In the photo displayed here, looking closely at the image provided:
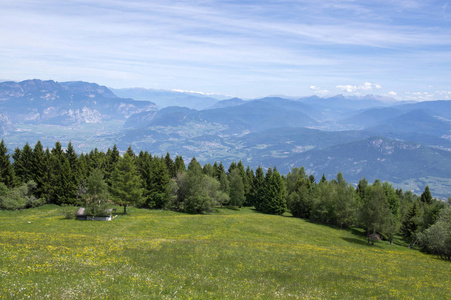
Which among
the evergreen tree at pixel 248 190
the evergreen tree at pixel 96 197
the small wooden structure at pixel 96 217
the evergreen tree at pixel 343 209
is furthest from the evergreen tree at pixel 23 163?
the evergreen tree at pixel 343 209

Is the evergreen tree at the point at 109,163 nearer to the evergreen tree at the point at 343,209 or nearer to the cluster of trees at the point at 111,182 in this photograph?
the cluster of trees at the point at 111,182

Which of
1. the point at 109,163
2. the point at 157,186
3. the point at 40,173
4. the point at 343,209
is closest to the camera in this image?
the point at 343,209

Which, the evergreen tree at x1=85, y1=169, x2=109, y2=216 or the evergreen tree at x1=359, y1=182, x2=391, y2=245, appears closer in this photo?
the evergreen tree at x1=85, y1=169, x2=109, y2=216

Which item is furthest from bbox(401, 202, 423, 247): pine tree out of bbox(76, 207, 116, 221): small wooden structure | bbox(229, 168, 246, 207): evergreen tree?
bbox(76, 207, 116, 221): small wooden structure

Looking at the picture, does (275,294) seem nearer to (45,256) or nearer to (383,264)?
(45,256)

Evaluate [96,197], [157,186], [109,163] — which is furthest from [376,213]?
[109,163]

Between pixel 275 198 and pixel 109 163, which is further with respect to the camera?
pixel 109 163

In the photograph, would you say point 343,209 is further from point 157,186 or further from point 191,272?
point 191,272

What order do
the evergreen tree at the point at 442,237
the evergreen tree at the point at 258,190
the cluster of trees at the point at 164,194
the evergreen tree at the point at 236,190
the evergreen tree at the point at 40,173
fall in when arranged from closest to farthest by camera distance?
the evergreen tree at the point at 442,237 < the cluster of trees at the point at 164,194 < the evergreen tree at the point at 40,173 < the evergreen tree at the point at 236,190 < the evergreen tree at the point at 258,190

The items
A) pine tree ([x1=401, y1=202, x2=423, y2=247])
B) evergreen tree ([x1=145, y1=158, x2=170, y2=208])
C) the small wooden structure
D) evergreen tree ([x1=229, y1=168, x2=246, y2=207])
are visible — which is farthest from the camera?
evergreen tree ([x1=229, y1=168, x2=246, y2=207])

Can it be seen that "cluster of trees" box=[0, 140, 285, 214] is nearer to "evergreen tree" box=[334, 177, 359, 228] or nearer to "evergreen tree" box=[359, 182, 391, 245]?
"evergreen tree" box=[334, 177, 359, 228]

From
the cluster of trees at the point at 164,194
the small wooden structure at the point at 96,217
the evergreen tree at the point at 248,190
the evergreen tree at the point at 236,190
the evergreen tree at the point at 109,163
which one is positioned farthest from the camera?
the evergreen tree at the point at 248,190

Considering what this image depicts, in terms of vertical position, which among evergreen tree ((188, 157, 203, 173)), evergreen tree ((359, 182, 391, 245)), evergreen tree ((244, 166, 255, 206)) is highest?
evergreen tree ((188, 157, 203, 173))

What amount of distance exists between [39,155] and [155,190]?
31733mm
